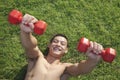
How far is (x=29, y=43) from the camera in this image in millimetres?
4180

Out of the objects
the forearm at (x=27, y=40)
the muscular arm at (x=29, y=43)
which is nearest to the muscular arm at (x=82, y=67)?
the muscular arm at (x=29, y=43)

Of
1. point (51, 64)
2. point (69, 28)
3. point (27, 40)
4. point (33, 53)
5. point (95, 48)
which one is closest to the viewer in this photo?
point (95, 48)

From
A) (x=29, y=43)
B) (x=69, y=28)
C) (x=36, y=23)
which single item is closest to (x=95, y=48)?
(x=36, y=23)

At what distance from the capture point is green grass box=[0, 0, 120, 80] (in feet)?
16.0

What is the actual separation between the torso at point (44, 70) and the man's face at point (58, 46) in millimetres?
163

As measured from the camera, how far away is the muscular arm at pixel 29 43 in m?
4.12

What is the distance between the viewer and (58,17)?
17.1 ft

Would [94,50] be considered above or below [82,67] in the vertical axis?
above

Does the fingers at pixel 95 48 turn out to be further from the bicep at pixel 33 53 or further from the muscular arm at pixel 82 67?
the bicep at pixel 33 53

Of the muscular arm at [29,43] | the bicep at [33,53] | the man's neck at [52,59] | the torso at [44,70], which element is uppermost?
the muscular arm at [29,43]

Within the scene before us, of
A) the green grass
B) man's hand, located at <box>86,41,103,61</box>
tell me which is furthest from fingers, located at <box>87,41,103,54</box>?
the green grass

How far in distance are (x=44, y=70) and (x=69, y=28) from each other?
1.03 metres

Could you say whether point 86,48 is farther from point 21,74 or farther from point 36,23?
point 21,74

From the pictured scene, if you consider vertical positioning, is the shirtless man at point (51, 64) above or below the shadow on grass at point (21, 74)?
above
